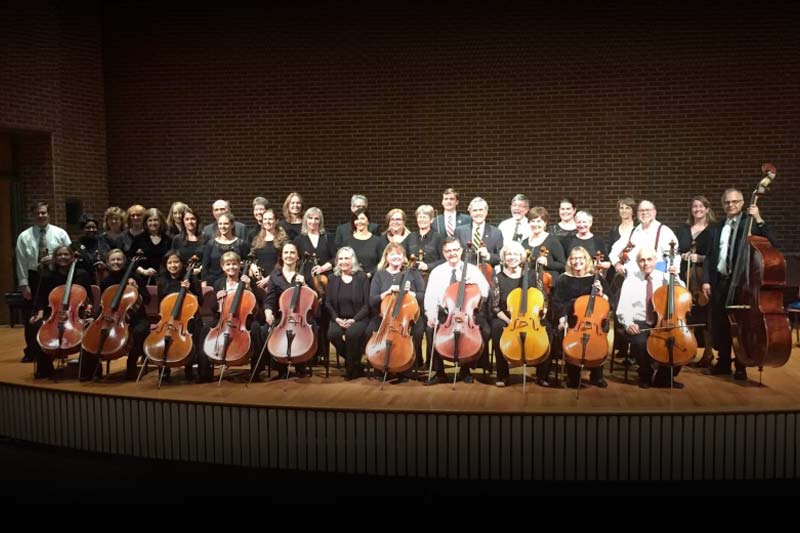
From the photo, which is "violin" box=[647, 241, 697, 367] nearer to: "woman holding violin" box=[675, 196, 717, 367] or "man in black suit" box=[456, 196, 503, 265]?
"woman holding violin" box=[675, 196, 717, 367]

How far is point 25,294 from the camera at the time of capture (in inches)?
226

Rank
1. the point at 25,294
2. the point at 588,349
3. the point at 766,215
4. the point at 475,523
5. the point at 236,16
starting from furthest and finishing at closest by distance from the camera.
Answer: the point at 236,16 < the point at 766,215 < the point at 25,294 < the point at 588,349 < the point at 475,523

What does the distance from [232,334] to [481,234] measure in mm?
1973

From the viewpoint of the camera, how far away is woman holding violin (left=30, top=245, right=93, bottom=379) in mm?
4992

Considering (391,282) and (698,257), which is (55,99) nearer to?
(391,282)

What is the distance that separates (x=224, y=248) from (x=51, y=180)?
142 inches

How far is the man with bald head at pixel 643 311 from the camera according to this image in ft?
15.3

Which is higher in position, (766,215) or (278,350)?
(766,215)

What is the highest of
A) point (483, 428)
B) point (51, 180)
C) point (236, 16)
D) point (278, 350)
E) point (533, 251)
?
point (236, 16)

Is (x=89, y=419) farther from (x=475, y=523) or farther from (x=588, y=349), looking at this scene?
(x=588, y=349)

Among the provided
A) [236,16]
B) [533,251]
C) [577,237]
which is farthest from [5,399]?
[236,16]

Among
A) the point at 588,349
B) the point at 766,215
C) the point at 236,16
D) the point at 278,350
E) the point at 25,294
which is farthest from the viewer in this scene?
the point at 236,16

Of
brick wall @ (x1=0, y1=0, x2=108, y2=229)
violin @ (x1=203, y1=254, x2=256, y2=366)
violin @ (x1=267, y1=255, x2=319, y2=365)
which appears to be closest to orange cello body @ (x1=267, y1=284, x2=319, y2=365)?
violin @ (x1=267, y1=255, x2=319, y2=365)

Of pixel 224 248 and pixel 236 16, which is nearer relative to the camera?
pixel 224 248
